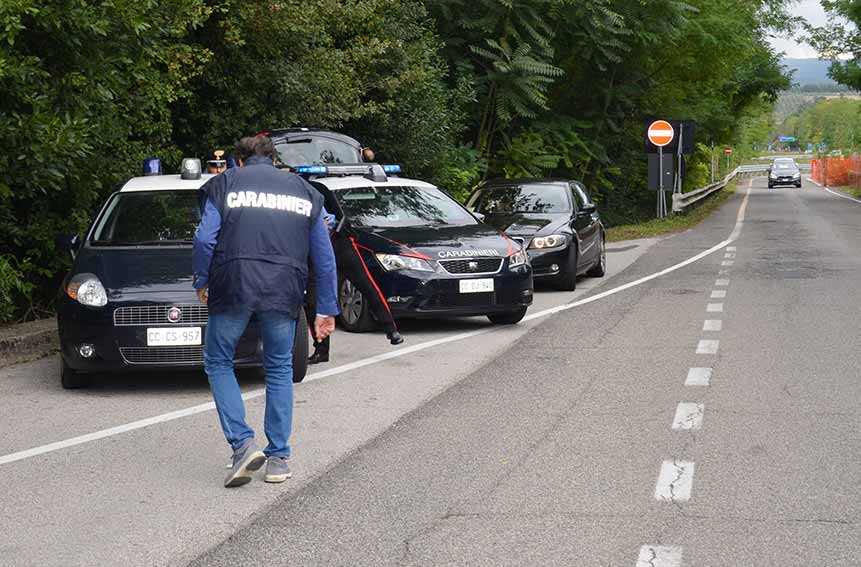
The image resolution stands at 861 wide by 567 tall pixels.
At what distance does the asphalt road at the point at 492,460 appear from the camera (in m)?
5.44

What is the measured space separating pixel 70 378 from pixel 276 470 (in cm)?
360

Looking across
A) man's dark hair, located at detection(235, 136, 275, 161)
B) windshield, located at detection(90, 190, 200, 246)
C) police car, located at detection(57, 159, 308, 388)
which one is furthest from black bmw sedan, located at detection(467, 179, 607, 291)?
man's dark hair, located at detection(235, 136, 275, 161)

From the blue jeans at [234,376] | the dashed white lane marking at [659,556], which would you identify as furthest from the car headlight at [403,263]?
the dashed white lane marking at [659,556]

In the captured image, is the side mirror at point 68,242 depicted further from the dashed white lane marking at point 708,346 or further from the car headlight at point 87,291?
the dashed white lane marking at point 708,346

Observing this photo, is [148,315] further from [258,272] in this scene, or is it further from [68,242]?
[258,272]

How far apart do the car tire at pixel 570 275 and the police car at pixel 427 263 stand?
2970 millimetres

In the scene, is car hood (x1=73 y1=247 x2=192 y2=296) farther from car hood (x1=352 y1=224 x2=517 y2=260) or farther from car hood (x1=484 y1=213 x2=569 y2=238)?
car hood (x1=484 y1=213 x2=569 y2=238)

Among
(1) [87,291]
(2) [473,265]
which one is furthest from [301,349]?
(2) [473,265]

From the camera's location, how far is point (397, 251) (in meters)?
12.9

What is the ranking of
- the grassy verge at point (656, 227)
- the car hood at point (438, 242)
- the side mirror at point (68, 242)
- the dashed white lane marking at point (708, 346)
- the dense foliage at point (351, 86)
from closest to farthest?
1. the side mirror at point (68, 242)
2. the dashed white lane marking at point (708, 346)
3. the dense foliage at point (351, 86)
4. the car hood at point (438, 242)
5. the grassy verge at point (656, 227)

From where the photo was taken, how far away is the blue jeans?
21.6 ft

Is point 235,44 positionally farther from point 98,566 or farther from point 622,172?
point 622,172

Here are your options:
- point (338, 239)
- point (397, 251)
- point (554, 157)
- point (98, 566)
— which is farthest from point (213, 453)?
point (554, 157)

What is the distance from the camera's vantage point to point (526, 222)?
1759 cm
